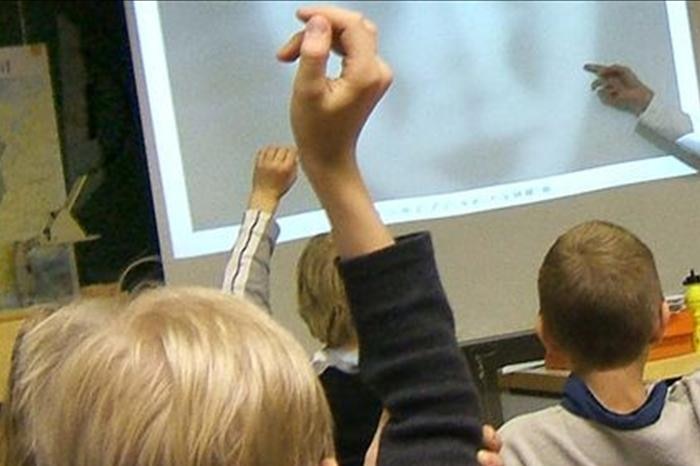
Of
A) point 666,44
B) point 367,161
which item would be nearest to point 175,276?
point 367,161

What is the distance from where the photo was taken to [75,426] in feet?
2.43

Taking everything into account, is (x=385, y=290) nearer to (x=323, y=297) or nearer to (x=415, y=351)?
(x=415, y=351)

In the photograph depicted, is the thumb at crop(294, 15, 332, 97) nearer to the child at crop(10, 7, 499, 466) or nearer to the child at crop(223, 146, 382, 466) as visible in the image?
the child at crop(10, 7, 499, 466)

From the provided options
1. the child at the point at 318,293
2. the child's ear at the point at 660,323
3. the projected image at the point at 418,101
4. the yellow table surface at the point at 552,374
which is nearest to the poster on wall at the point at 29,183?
the projected image at the point at 418,101

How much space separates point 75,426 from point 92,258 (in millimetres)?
1574

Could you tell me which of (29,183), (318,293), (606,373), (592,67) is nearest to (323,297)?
(318,293)

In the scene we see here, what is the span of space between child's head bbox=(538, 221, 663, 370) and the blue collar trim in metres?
0.04

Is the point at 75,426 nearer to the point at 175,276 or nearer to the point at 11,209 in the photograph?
the point at 11,209

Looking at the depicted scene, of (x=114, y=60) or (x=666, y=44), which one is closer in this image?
(x=666, y=44)

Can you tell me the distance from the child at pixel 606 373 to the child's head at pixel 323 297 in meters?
0.34

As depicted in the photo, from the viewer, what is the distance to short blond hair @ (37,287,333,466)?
721 mm

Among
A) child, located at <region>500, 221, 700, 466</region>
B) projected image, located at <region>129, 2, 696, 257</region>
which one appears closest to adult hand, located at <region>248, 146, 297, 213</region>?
child, located at <region>500, 221, 700, 466</region>

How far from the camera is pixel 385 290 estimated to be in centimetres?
81

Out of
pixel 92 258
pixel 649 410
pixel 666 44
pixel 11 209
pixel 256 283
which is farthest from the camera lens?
→ pixel 92 258
